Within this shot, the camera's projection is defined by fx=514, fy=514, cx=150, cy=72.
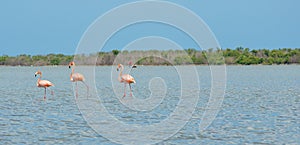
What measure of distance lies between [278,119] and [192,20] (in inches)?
212

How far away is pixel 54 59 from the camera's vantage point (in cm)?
9619

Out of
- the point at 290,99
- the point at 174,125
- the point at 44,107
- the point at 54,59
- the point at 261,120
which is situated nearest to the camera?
the point at 174,125

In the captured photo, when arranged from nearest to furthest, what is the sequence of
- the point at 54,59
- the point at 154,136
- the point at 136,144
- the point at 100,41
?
the point at 136,144 → the point at 154,136 → the point at 100,41 → the point at 54,59

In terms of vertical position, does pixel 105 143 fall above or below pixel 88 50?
below

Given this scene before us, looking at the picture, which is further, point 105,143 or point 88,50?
point 88,50

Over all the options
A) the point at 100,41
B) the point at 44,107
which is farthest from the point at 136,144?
the point at 44,107

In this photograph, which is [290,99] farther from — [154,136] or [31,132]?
[31,132]

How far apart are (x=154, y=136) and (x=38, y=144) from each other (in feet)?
8.91

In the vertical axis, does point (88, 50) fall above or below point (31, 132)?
above

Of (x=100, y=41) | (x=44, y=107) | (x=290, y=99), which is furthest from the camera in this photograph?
(x=290, y=99)

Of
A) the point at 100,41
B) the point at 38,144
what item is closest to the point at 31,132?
the point at 38,144

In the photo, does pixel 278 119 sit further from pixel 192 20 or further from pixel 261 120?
pixel 192 20

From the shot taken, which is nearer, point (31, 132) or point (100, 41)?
point (31, 132)

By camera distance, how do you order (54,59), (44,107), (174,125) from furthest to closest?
(54,59), (44,107), (174,125)
